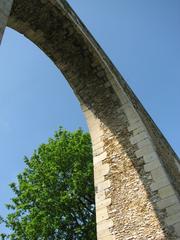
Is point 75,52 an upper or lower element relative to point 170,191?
upper

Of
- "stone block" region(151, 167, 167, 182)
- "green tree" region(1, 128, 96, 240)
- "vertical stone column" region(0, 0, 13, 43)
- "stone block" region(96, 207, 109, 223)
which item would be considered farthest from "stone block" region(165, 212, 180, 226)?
"green tree" region(1, 128, 96, 240)

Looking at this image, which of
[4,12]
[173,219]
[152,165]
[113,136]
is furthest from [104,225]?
[4,12]

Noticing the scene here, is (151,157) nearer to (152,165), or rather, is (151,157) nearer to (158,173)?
(152,165)

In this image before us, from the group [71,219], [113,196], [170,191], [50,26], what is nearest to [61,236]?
[71,219]

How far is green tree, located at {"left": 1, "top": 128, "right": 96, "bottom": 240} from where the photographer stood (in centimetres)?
1001

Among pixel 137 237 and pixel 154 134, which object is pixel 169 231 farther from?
pixel 154 134

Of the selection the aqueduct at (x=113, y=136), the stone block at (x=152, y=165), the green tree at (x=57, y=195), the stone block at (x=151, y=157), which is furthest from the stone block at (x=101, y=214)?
the green tree at (x=57, y=195)

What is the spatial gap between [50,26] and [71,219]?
21.5ft

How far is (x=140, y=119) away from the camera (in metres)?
6.09

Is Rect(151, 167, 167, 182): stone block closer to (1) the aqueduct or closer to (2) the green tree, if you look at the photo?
(1) the aqueduct

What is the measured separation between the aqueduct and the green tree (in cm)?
456

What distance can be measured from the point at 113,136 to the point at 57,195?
17.6 feet

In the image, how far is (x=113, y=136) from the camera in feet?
20.1

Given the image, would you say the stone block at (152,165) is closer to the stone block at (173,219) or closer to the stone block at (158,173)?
the stone block at (158,173)
